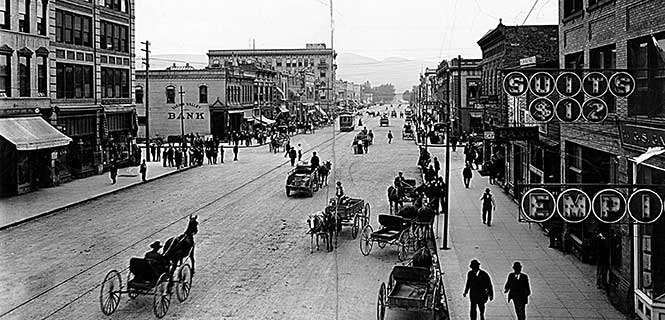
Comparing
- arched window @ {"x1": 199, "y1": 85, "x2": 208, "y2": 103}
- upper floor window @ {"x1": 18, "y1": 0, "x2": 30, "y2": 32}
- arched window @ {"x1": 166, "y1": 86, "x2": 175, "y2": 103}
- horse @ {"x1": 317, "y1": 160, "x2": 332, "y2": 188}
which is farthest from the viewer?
arched window @ {"x1": 199, "y1": 85, "x2": 208, "y2": 103}

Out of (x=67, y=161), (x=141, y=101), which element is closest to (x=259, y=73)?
(x=141, y=101)

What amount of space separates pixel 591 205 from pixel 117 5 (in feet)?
130

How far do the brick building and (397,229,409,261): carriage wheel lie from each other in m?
4.95

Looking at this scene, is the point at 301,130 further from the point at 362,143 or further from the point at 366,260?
the point at 366,260

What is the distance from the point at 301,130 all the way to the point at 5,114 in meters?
68.2

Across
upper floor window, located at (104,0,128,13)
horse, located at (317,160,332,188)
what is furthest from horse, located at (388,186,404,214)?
upper floor window, located at (104,0,128,13)

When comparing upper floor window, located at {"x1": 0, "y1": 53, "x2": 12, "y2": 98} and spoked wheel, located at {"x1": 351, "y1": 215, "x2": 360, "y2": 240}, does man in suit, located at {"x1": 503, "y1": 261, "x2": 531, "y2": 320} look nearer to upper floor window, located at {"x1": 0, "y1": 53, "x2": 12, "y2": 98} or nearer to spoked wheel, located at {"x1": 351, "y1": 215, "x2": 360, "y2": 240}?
spoked wheel, located at {"x1": 351, "y1": 215, "x2": 360, "y2": 240}

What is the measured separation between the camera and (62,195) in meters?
32.2

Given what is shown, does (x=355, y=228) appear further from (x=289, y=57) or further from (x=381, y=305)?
(x=289, y=57)

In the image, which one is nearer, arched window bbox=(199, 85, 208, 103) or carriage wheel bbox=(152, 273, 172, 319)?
carriage wheel bbox=(152, 273, 172, 319)

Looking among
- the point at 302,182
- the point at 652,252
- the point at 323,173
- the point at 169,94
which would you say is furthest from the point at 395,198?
the point at 169,94

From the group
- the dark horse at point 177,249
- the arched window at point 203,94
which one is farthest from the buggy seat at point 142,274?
the arched window at point 203,94

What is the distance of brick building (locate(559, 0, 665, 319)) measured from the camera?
1386 cm

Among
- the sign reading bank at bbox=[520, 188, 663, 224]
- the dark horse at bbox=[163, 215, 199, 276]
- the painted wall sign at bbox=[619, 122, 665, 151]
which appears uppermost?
the painted wall sign at bbox=[619, 122, 665, 151]
